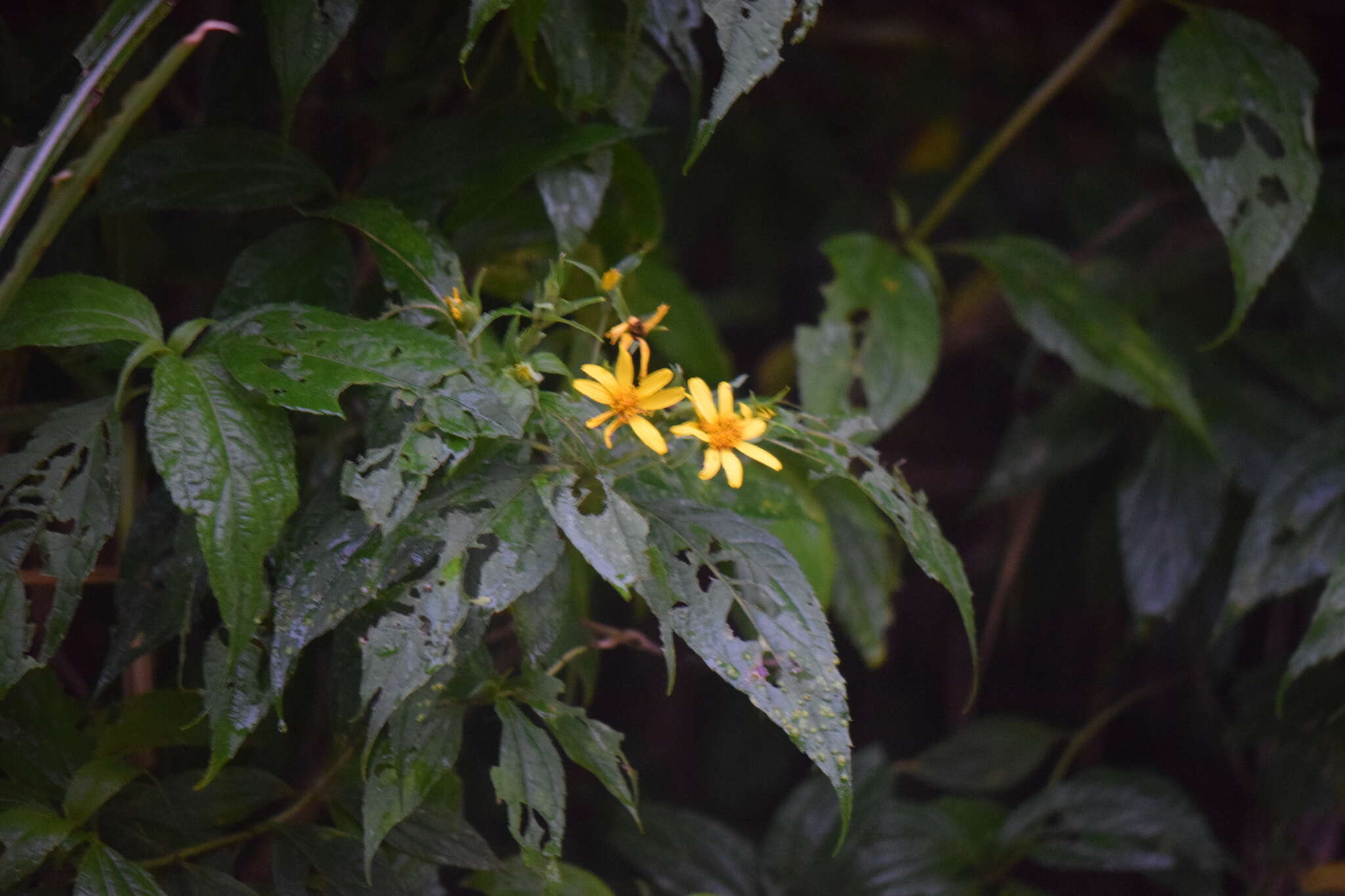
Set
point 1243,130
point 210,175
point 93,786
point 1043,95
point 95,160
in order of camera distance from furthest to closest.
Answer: point 1043,95 → point 1243,130 → point 210,175 → point 93,786 → point 95,160

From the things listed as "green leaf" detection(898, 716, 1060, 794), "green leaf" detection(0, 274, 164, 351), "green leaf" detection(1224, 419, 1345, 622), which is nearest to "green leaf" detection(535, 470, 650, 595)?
"green leaf" detection(0, 274, 164, 351)

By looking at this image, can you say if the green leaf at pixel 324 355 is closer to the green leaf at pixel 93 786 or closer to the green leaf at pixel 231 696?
the green leaf at pixel 231 696

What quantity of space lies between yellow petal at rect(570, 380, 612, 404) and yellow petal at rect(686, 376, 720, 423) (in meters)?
0.05

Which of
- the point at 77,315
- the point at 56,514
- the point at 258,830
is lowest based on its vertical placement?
the point at 258,830

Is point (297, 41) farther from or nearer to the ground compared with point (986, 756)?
farther from the ground

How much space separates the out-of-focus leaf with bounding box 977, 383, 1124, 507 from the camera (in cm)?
120

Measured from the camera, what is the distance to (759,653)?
549mm

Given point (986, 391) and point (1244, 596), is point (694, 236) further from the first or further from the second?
point (1244, 596)

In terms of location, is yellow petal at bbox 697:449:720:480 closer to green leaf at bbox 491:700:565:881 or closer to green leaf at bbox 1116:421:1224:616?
green leaf at bbox 491:700:565:881

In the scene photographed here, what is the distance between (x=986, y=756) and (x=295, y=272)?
102 centimetres

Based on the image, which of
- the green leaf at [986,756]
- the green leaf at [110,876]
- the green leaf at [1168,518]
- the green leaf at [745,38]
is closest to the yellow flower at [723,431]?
the green leaf at [745,38]

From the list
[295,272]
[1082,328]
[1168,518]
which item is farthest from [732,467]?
[1168,518]

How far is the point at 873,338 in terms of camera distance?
97cm

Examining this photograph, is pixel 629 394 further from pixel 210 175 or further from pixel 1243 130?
pixel 1243 130
